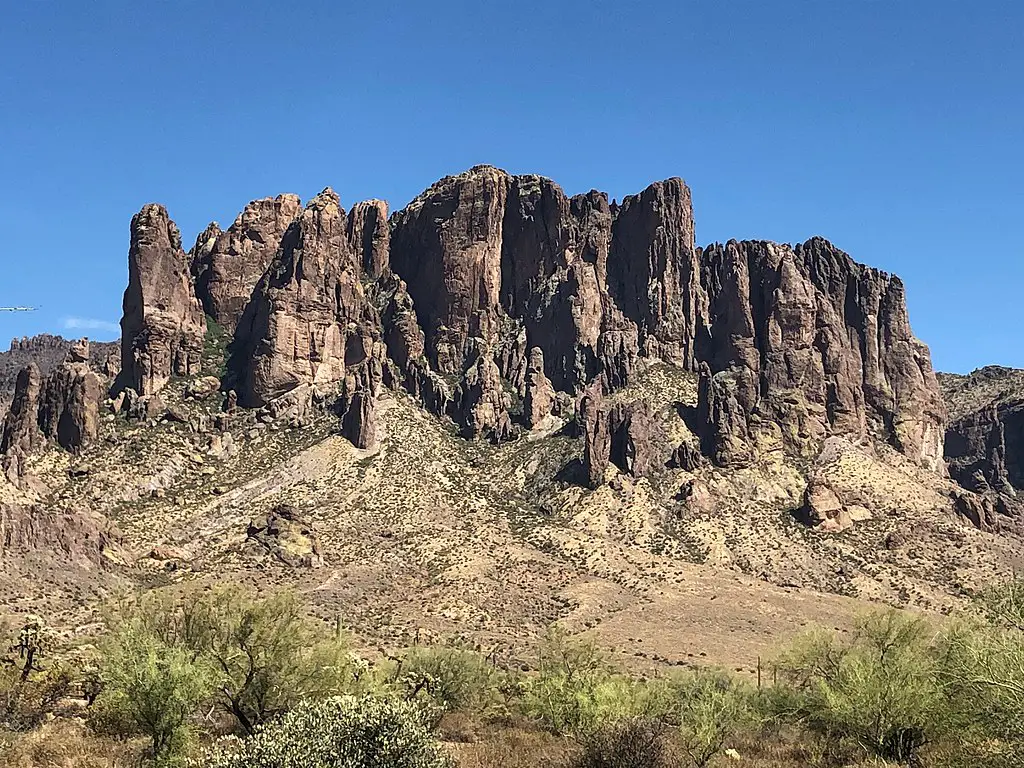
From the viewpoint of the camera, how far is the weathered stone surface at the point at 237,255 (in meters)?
143

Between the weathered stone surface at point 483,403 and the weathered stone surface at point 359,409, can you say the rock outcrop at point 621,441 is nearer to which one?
the weathered stone surface at point 483,403

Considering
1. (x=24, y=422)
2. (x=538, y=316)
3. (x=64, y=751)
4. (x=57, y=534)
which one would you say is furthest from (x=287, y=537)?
(x=64, y=751)

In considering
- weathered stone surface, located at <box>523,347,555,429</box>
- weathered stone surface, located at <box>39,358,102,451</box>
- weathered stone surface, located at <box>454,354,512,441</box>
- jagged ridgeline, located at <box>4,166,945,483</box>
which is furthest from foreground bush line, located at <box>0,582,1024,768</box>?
weathered stone surface, located at <box>523,347,555,429</box>

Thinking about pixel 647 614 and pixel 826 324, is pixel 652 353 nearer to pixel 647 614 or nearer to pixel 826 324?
pixel 826 324

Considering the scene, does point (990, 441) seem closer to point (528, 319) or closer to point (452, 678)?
point (528, 319)

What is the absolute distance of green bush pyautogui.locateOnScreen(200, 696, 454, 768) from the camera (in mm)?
14305

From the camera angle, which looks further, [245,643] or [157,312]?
[157,312]

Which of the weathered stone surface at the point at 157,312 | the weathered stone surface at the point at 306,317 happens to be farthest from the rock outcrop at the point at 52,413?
the weathered stone surface at the point at 306,317

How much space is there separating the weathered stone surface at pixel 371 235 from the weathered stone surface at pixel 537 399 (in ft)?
126

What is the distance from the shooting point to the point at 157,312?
130m

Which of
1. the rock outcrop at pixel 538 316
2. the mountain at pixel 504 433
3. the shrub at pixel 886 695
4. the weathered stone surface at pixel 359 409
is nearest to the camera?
the shrub at pixel 886 695

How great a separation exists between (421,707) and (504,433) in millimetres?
97415

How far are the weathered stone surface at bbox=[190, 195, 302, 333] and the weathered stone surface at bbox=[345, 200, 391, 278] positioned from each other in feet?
37.0

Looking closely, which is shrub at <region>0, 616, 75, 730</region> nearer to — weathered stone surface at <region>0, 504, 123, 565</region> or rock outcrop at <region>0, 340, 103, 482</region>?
weathered stone surface at <region>0, 504, 123, 565</region>
